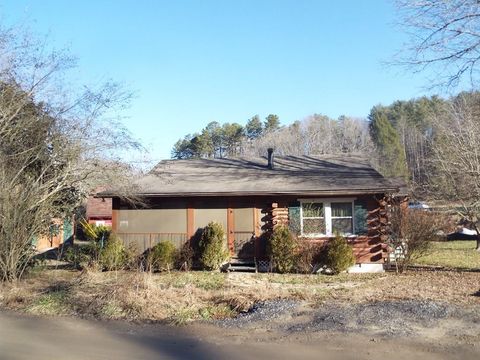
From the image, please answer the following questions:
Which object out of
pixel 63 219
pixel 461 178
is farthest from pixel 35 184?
pixel 461 178

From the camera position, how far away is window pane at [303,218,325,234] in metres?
17.0

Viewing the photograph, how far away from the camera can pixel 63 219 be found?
18031 millimetres

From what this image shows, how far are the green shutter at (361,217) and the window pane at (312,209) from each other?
1174 mm

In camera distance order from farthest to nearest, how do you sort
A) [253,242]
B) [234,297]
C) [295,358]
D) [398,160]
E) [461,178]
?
[398,160] → [461,178] → [253,242] → [234,297] → [295,358]

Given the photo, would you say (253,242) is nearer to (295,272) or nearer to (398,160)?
(295,272)

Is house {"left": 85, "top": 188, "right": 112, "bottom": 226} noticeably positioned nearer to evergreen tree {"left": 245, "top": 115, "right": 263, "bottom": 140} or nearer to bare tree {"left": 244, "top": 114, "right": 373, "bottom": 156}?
bare tree {"left": 244, "top": 114, "right": 373, "bottom": 156}

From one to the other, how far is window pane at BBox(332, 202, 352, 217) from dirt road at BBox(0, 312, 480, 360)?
989 centimetres

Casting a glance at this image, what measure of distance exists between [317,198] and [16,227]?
31.0 ft

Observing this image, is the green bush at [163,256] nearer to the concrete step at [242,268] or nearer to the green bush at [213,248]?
the green bush at [213,248]

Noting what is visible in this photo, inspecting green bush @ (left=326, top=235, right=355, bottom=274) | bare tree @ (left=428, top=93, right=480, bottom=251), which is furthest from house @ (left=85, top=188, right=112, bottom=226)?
green bush @ (left=326, top=235, right=355, bottom=274)

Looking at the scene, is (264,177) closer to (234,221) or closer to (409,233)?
(234,221)

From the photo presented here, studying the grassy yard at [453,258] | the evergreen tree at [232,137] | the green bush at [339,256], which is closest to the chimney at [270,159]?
the green bush at [339,256]

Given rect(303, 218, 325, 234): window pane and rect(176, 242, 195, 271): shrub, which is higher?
rect(303, 218, 325, 234): window pane

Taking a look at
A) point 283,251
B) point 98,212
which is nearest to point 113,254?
point 283,251
